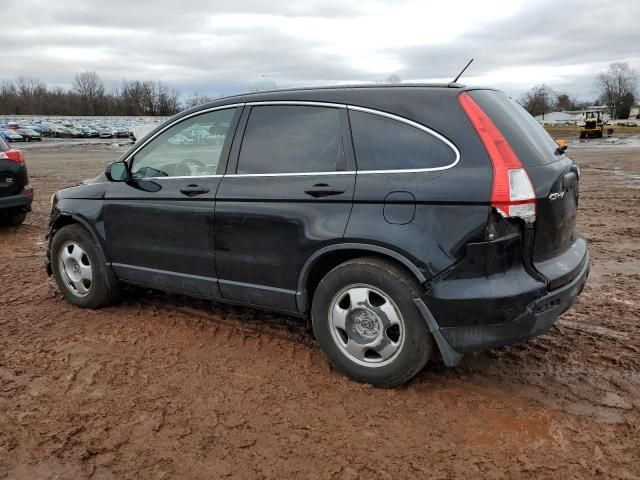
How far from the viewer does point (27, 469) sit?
274cm

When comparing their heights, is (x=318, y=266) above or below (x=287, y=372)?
above

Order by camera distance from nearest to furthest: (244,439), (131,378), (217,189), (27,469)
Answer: (27,469) → (244,439) → (131,378) → (217,189)

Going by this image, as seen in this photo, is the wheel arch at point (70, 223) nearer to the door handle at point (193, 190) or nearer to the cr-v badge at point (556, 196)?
the door handle at point (193, 190)

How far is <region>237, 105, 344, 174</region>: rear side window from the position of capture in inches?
140

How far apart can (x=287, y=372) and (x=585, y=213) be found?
7.65 m

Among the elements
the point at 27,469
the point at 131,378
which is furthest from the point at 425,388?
the point at 27,469

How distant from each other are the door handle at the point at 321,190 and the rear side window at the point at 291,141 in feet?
0.38

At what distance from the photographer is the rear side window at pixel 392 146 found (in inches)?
125

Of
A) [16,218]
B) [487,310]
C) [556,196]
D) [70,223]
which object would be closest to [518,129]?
[556,196]

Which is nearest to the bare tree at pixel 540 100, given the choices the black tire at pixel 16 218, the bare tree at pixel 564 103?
the bare tree at pixel 564 103

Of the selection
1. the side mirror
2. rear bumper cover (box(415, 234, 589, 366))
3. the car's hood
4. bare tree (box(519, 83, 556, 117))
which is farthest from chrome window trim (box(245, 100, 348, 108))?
bare tree (box(519, 83, 556, 117))

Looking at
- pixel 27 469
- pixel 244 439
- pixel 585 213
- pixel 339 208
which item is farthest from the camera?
pixel 585 213

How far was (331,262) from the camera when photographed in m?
3.59

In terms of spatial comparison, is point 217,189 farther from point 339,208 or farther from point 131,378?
point 131,378
